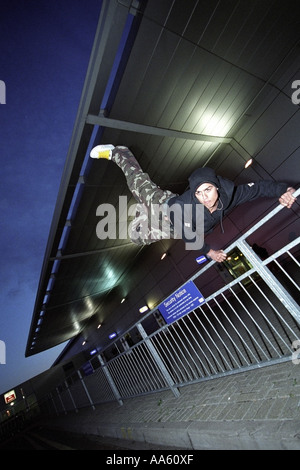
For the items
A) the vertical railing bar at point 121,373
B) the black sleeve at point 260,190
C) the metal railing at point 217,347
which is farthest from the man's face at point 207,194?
the vertical railing bar at point 121,373

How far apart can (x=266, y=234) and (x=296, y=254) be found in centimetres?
131

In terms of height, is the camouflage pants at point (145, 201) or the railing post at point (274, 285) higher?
the camouflage pants at point (145, 201)

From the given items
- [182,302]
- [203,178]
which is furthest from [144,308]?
[203,178]

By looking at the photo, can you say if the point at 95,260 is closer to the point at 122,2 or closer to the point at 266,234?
the point at 266,234

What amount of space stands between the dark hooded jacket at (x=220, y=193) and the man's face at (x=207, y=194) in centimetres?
6

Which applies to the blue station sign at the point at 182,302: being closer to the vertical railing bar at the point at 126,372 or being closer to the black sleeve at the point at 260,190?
the black sleeve at the point at 260,190

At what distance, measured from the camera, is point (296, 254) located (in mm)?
8664

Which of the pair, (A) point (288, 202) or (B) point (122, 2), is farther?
(B) point (122, 2)

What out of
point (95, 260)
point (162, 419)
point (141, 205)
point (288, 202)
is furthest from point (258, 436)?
point (95, 260)

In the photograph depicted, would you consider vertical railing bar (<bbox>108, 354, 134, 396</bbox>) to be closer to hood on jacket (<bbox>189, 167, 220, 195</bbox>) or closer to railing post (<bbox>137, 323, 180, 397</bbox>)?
railing post (<bbox>137, 323, 180, 397</bbox>)

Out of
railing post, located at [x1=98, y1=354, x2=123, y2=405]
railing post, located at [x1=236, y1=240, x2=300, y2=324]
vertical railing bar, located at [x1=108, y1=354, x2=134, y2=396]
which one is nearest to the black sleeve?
railing post, located at [x1=236, y1=240, x2=300, y2=324]

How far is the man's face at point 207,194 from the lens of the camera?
3418 millimetres
